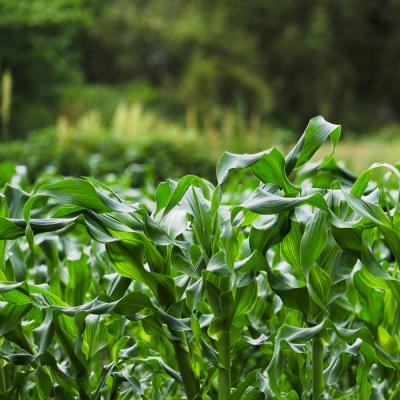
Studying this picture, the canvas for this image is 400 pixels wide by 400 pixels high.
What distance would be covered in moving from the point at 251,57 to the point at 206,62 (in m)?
2.91

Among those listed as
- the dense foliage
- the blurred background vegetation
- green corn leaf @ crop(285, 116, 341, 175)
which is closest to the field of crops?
green corn leaf @ crop(285, 116, 341, 175)

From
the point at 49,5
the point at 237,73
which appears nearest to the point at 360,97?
the point at 237,73

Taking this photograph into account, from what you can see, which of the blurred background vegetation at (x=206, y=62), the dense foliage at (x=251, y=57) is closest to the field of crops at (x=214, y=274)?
the blurred background vegetation at (x=206, y=62)

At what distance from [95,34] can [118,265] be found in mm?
26518

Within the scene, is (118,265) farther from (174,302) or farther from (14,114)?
(14,114)

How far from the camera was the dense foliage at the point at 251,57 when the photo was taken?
2291 centimetres

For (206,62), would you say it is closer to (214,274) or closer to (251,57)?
(251,57)

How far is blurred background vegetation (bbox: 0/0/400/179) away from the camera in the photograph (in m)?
20.5

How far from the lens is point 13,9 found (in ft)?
65.6

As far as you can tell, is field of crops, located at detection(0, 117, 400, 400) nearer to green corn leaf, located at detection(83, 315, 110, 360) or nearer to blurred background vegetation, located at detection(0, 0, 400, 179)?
green corn leaf, located at detection(83, 315, 110, 360)

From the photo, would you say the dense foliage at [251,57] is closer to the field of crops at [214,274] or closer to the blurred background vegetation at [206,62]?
the blurred background vegetation at [206,62]

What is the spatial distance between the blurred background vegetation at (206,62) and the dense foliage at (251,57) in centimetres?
3

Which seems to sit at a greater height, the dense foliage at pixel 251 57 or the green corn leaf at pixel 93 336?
the green corn leaf at pixel 93 336

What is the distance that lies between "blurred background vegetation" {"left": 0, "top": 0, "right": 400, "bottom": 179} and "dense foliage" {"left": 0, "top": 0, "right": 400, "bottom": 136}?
0.11 ft
